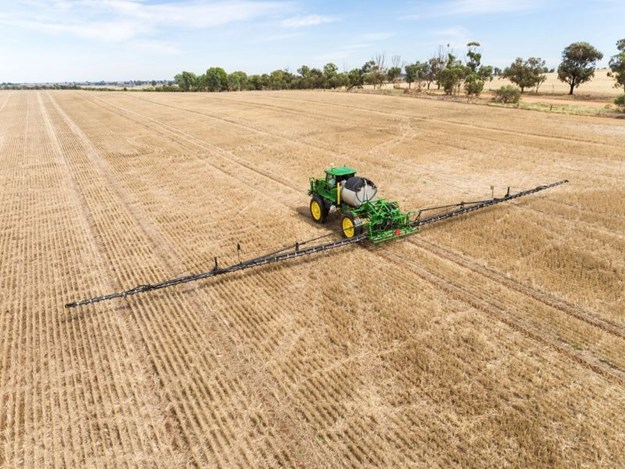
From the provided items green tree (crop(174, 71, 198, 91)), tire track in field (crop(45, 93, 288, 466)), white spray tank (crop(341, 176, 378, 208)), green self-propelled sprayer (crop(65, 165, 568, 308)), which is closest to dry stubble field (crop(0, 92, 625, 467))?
tire track in field (crop(45, 93, 288, 466))

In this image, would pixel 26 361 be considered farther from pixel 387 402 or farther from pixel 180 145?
pixel 180 145

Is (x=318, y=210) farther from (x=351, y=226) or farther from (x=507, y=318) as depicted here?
(x=507, y=318)

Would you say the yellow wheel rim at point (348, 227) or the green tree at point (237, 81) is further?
the green tree at point (237, 81)

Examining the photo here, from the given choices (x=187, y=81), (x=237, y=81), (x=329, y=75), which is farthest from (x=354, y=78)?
(x=187, y=81)

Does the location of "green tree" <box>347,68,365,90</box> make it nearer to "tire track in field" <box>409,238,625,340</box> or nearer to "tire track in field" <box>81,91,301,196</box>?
"tire track in field" <box>81,91,301,196</box>

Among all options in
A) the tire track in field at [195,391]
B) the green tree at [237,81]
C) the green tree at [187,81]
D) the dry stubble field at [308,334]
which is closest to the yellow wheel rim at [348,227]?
the dry stubble field at [308,334]

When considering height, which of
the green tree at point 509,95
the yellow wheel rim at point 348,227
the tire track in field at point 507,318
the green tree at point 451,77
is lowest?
the tire track in field at point 507,318

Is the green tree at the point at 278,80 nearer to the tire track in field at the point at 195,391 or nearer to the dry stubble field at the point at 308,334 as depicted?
the dry stubble field at the point at 308,334
